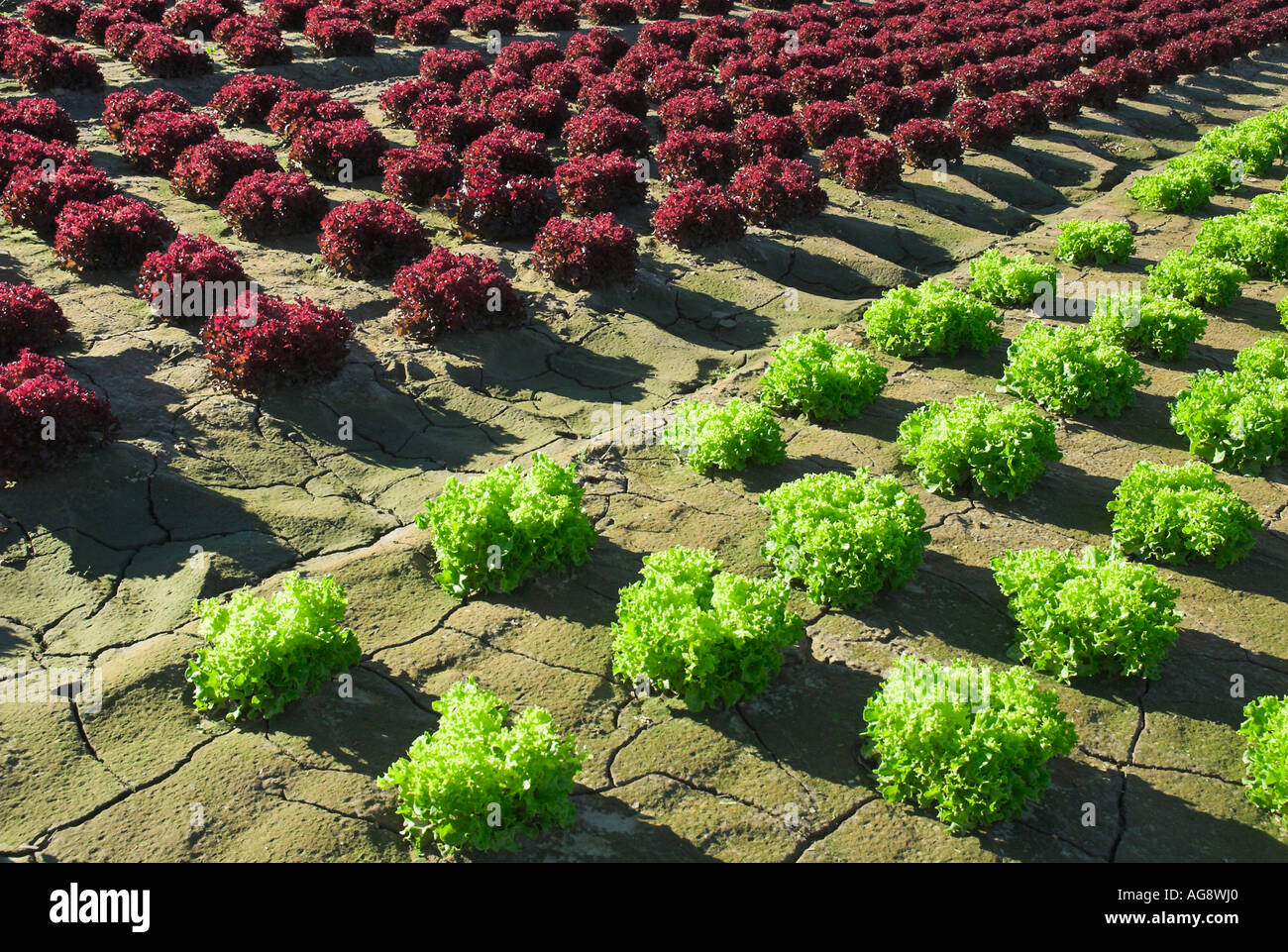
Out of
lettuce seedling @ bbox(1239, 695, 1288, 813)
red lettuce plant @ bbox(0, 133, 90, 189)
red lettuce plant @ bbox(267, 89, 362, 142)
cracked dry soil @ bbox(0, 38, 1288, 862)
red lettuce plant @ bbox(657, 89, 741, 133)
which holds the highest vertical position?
red lettuce plant @ bbox(657, 89, 741, 133)

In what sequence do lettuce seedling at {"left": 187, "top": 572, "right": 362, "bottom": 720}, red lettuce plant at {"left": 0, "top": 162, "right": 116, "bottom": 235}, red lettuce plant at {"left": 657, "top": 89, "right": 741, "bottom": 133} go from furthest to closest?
red lettuce plant at {"left": 657, "top": 89, "right": 741, "bottom": 133}, red lettuce plant at {"left": 0, "top": 162, "right": 116, "bottom": 235}, lettuce seedling at {"left": 187, "top": 572, "right": 362, "bottom": 720}

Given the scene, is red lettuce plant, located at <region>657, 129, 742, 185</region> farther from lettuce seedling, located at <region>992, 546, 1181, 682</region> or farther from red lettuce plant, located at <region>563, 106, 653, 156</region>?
lettuce seedling, located at <region>992, 546, 1181, 682</region>

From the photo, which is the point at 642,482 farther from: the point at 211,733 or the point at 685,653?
the point at 211,733

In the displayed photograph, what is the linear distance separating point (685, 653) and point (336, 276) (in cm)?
630

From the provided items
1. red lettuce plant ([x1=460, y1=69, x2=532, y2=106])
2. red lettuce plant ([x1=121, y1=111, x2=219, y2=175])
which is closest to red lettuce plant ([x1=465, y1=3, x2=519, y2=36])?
red lettuce plant ([x1=460, y1=69, x2=532, y2=106])

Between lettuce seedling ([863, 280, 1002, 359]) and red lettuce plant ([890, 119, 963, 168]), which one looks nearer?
lettuce seedling ([863, 280, 1002, 359])

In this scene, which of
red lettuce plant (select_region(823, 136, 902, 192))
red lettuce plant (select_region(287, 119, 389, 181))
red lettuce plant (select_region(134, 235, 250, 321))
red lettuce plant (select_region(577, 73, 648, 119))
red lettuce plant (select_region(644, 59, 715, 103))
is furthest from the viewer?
red lettuce plant (select_region(644, 59, 715, 103))

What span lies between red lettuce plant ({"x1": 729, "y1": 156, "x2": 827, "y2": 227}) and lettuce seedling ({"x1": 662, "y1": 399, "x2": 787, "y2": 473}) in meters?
4.59

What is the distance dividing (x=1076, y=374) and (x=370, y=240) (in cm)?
650

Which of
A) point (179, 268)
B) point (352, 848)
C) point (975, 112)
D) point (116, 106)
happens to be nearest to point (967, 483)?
point (352, 848)

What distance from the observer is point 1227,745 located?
17.5 ft

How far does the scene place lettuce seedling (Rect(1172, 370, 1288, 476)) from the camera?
7.54m

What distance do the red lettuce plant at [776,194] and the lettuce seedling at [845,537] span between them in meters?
5.81

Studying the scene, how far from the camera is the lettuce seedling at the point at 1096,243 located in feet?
37.4
